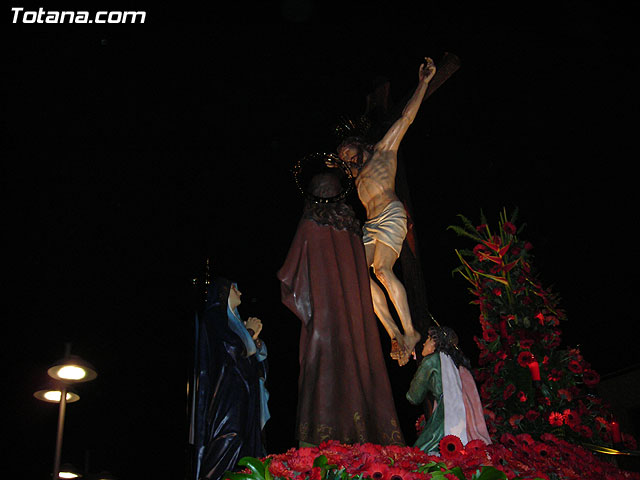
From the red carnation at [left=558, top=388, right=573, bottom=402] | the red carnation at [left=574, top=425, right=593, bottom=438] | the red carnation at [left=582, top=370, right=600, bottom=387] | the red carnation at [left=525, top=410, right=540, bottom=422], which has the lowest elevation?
the red carnation at [left=574, top=425, right=593, bottom=438]

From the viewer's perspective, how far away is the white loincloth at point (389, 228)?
5.18m

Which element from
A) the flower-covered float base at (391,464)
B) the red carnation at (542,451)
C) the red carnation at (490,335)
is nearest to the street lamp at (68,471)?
the red carnation at (490,335)

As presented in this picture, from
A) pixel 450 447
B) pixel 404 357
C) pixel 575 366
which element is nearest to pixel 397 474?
pixel 450 447

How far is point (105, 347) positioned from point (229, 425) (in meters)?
4.00

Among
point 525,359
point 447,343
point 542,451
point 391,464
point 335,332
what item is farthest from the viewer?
point 525,359

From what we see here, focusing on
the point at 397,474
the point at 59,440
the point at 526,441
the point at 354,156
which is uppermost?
the point at 354,156

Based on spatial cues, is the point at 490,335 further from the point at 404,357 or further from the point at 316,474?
the point at 316,474

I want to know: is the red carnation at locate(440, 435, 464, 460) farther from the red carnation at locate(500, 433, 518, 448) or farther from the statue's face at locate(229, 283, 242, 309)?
the statue's face at locate(229, 283, 242, 309)

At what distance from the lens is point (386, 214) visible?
5.32 m

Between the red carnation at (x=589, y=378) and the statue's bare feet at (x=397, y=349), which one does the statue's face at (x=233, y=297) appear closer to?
the statue's bare feet at (x=397, y=349)

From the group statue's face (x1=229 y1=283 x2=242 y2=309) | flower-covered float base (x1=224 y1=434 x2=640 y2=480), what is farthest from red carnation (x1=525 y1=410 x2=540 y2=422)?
statue's face (x1=229 y1=283 x2=242 y2=309)

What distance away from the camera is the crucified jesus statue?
509cm

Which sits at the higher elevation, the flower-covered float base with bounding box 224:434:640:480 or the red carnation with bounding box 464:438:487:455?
the red carnation with bounding box 464:438:487:455

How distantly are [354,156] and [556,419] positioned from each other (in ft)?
9.00
